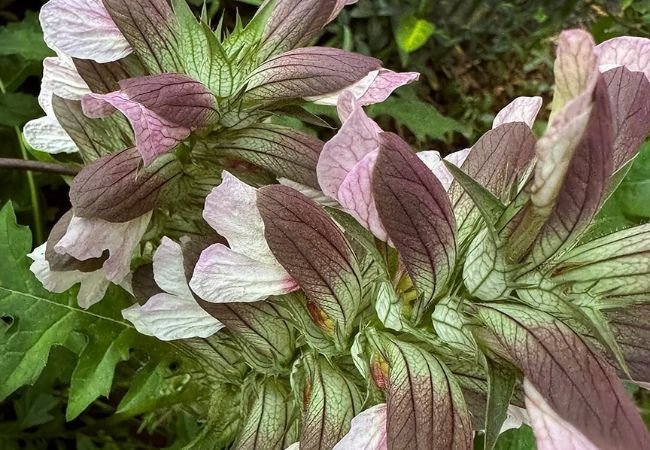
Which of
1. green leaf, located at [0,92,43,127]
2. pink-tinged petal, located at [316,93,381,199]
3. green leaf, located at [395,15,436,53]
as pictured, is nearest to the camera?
pink-tinged petal, located at [316,93,381,199]

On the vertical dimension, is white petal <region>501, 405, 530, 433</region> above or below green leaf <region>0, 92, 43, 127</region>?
above

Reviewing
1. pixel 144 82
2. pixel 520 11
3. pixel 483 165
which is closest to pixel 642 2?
pixel 520 11

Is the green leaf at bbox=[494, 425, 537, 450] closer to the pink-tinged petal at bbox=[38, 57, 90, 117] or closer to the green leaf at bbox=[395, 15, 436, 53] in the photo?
the pink-tinged petal at bbox=[38, 57, 90, 117]

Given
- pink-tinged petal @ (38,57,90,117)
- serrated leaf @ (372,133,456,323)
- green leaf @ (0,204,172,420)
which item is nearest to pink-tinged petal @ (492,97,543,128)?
serrated leaf @ (372,133,456,323)

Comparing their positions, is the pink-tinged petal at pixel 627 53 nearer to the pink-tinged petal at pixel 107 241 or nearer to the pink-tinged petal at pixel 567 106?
the pink-tinged petal at pixel 567 106

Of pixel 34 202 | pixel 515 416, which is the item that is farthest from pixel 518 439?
pixel 34 202

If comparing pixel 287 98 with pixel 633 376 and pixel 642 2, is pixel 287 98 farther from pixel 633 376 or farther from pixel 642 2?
pixel 642 2

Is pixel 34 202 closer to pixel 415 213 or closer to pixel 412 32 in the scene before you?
pixel 412 32
